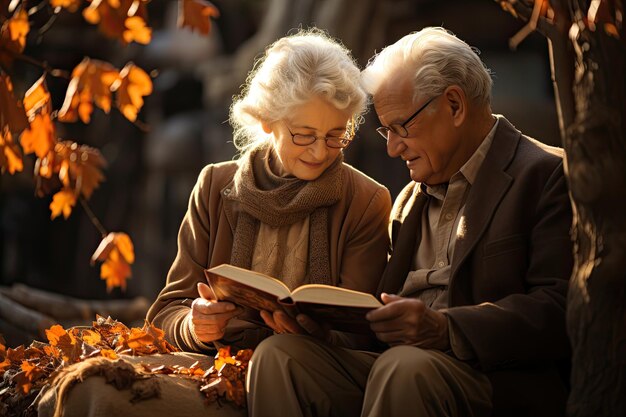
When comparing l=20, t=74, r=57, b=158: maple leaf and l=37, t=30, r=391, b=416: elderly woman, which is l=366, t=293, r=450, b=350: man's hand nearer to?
l=37, t=30, r=391, b=416: elderly woman

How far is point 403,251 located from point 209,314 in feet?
2.32

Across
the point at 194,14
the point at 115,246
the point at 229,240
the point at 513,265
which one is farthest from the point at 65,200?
the point at 513,265

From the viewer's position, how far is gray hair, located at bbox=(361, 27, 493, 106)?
389 cm

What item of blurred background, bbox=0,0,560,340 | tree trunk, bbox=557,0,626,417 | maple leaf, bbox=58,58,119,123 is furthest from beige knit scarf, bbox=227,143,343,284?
blurred background, bbox=0,0,560,340

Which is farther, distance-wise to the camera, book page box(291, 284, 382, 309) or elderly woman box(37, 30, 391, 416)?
elderly woman box(37, 30, 391, 416)

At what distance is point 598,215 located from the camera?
120 inches

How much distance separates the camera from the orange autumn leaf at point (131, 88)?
13.0 feet

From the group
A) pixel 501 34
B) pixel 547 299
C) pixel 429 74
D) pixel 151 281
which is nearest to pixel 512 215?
pixel 547 299

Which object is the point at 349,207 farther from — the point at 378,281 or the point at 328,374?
the point at 328,374

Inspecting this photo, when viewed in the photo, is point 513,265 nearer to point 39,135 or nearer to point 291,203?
point 291,203

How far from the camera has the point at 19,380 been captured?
3.72m

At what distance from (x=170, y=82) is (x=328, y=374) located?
939 cm

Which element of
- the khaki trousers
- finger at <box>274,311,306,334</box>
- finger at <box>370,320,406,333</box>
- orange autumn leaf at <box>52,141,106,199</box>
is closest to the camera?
the khaki trousers

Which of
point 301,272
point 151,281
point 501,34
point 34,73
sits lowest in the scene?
point 151,281
